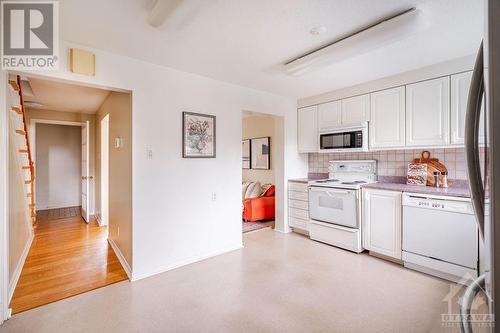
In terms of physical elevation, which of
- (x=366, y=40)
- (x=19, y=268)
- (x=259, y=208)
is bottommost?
(x=19, y=268)

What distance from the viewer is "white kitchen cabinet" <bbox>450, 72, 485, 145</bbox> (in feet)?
8.75

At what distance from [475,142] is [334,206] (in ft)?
9.78

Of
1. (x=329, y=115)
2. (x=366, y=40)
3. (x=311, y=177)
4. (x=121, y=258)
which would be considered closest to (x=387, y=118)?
(x=329, y=115)

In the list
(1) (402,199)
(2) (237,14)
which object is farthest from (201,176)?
(1) (402,199)

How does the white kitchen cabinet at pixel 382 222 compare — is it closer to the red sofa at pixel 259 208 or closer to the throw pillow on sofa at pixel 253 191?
the red sofa at pixel 259 208

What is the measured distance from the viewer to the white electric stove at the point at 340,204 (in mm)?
3326

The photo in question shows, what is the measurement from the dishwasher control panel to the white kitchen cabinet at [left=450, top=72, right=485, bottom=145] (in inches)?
26.9

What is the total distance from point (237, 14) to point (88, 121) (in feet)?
15.5

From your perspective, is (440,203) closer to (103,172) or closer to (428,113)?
(428,113)

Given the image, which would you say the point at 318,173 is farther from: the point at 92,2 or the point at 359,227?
the point at 92,2

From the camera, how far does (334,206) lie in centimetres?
356

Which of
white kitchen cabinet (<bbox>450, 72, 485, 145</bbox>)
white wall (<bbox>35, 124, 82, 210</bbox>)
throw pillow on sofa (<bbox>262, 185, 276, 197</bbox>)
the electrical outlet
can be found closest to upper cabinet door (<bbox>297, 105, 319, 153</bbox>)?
throw pillow on sofa (<bbox>262, 185, 276, 197</bbox>)

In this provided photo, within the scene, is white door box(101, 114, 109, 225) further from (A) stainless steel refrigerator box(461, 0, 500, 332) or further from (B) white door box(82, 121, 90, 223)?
(A) stainless steel refrigerator box(461, 0, 500, 332)

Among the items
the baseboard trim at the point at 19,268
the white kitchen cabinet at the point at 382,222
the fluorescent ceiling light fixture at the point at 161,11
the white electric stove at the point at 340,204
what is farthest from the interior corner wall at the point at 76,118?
the white kitchen cabinet at the point at 382,222
